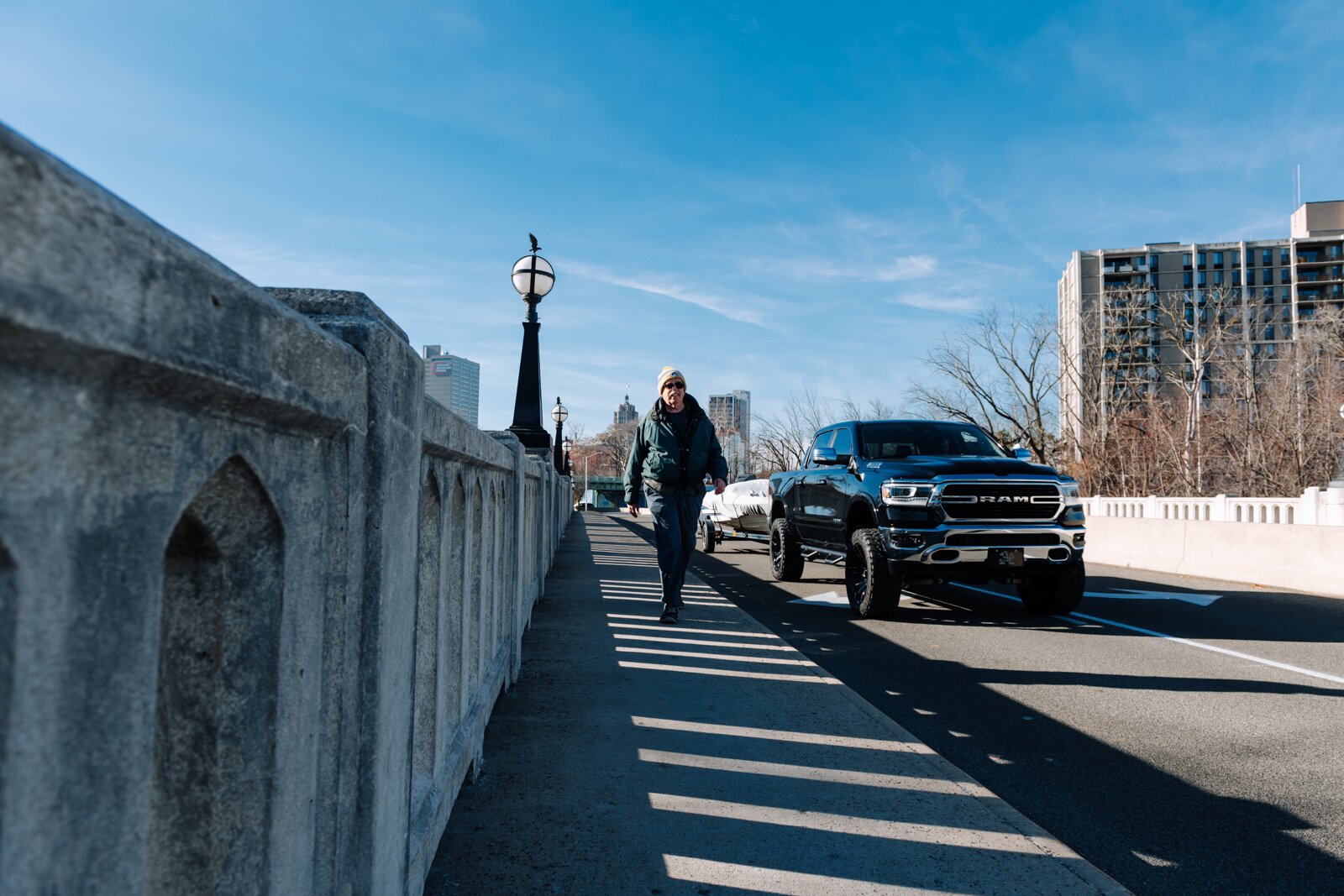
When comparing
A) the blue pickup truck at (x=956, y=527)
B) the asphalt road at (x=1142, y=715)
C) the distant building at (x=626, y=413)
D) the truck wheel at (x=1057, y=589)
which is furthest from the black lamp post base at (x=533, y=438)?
the distant building at (x=626, y=413)

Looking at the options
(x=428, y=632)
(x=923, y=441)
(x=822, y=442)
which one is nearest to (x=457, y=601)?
(x=428, y=632)

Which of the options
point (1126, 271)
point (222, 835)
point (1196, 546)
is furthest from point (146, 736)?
point (1126, 271)

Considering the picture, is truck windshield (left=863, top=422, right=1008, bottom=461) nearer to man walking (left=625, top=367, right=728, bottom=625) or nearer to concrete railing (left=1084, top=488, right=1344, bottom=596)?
man walking (left=625, top=367, right=728, bottom=625)

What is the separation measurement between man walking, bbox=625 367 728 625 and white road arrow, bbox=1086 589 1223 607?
586 centimetres

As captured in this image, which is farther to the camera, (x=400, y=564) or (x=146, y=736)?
(x=400, y=564)

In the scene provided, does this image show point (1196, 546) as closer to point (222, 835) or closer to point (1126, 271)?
point (222, 835)

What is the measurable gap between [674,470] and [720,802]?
165 inches

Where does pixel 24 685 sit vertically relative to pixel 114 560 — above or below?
below

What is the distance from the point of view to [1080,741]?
447 centimetres

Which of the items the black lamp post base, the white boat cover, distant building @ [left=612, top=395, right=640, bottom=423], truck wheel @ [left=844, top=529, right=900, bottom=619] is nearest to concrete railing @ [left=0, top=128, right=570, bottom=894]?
truck wheel @ [left=844, top=529, right=900, bottom=619]

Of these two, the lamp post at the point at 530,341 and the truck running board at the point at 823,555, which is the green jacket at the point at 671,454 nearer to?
the truck running board at the point at 823,555

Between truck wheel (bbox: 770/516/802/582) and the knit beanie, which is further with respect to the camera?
truck wheel (bbox: 770/516/802/582)

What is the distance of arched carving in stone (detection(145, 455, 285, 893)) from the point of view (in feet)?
4.08

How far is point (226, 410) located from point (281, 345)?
0.16 metres
